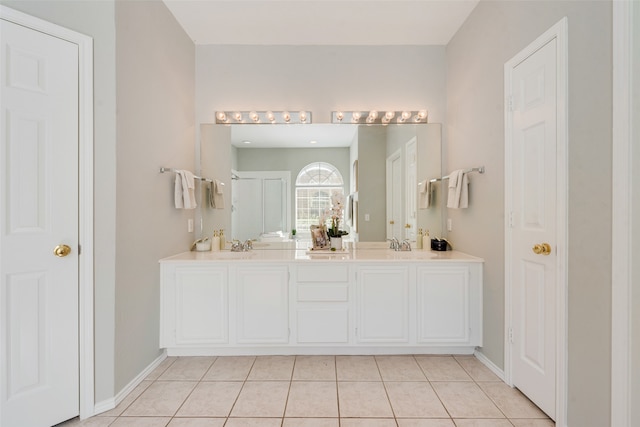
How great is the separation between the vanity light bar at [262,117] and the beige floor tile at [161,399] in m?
2.30

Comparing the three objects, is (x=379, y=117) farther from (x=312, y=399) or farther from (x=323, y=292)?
(x=312, y=399)

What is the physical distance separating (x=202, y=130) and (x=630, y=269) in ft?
10.6

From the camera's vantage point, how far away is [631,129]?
4.22 ft

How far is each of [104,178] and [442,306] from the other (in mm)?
2557

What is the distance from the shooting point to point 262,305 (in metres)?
2.50

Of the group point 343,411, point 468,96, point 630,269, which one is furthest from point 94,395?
point 468,96

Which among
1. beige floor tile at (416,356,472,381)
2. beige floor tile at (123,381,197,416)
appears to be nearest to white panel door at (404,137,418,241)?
beige floor tile at (416,356,472,381)

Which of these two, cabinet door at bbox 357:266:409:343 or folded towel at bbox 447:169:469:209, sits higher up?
folded towel at bbox 447:169:469:209

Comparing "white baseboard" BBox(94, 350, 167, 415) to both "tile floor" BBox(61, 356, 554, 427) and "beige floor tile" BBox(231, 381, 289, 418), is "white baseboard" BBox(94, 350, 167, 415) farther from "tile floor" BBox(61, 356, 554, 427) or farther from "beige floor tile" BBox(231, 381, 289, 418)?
"beige floor tile" BBox(231, 381, 289, 418)

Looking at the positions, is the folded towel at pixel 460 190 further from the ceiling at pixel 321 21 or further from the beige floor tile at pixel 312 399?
the beige floor tile at pixel 312 399
